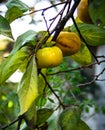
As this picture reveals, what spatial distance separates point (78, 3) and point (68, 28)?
49 mm

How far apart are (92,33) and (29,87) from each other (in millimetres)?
170

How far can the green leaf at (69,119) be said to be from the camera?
2.37ft

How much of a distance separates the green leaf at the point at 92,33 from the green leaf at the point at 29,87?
138 millimetres

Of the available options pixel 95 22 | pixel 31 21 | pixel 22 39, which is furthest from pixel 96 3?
pixel 31 21

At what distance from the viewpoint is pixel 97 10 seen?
2.22ft

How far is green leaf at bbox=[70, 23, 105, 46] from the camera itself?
2.27 feet

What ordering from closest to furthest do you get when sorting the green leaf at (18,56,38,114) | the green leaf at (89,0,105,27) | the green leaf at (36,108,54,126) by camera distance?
the green leaf at (18,56,38,114), the green leaf at (89,0,105,27), the green leaf at (36,108,54,126)

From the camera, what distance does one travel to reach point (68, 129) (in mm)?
716

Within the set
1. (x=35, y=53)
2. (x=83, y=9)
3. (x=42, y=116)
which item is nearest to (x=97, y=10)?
(x=83, y=9)

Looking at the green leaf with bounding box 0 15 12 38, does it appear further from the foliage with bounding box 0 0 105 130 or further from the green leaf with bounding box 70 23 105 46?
the green leaf with bounding box 70 23 105 46

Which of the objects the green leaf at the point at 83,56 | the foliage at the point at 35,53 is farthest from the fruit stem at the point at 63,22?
the green leaf at the point at 83,56

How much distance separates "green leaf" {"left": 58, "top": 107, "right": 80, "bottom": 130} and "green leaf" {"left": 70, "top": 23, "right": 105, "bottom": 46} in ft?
0.43

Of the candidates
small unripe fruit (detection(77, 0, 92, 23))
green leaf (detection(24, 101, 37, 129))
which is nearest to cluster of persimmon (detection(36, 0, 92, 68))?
small unripe fruit (detection(77, 0, 92, 23))

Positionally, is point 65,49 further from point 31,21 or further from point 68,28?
point 31,21
